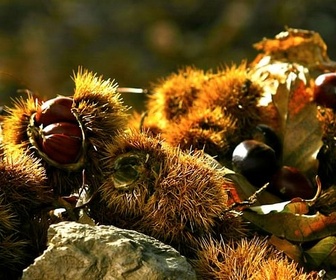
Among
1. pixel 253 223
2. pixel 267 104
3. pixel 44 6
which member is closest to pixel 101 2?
pixel 44 6

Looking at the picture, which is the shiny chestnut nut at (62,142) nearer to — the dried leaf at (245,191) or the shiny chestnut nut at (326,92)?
the dried leaf at (245,191)

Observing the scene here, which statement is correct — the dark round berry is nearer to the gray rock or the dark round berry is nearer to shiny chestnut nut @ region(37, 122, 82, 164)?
shiny chestnut nut @ region(37, 122, 82, 164)

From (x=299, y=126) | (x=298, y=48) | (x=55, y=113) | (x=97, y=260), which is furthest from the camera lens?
(x=298, y=48)

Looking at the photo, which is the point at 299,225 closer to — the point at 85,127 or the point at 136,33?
the point at 85,127

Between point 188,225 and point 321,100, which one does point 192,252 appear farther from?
point 321,100

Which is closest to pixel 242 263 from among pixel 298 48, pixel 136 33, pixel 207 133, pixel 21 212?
pixel 21 212

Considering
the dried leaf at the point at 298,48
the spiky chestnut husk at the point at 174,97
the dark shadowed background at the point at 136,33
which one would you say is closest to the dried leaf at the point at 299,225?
the spiky chestnut husk at the point at 174,97
